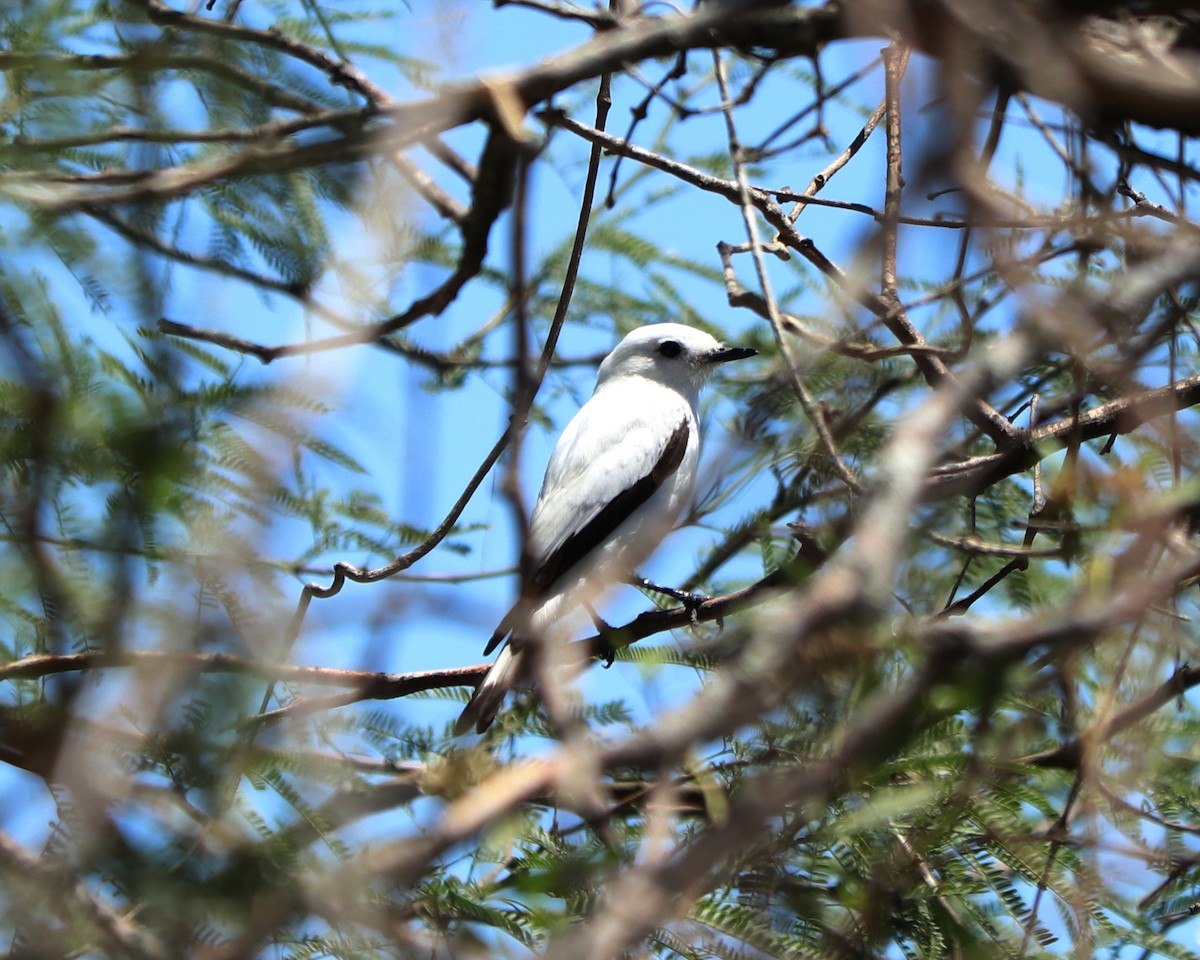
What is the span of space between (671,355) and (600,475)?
1.10 m

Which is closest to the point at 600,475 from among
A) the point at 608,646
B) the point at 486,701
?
the point at 608,646

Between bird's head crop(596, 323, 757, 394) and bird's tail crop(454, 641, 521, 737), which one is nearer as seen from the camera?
bird's tail crop(454, 641, 521, 737)

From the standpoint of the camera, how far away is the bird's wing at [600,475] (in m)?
5.76

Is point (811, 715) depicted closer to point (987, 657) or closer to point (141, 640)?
point (987, 657)

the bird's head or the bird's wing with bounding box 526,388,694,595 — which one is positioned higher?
the bird's head

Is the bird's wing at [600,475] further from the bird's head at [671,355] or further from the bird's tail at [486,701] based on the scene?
the bird's tail at [486,701]

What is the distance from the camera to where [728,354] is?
6402 millimetres

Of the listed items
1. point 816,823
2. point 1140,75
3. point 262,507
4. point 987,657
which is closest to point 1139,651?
point 816,823

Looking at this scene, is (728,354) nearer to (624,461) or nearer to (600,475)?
(624,461)

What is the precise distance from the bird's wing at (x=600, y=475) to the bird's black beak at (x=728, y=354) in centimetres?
31

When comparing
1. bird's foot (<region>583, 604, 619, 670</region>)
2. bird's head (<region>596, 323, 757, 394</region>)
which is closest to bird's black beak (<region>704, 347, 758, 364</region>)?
bird's head (<region>596, 323, 757, 394</region>)

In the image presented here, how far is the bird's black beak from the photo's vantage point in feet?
A: 20.4

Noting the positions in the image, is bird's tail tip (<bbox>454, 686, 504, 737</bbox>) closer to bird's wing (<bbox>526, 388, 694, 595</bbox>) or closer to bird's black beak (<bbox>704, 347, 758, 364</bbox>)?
bird's wing (<bbox>526, 388, 694, 595</bbox>)

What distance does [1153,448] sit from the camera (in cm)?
287
